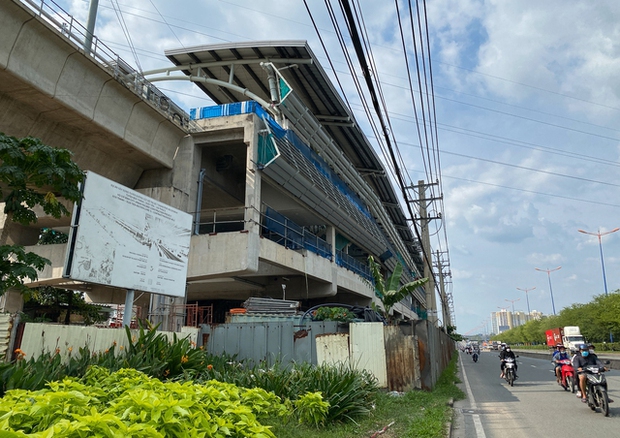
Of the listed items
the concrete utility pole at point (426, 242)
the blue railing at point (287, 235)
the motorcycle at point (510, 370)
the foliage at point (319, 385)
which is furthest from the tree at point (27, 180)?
the concrete utility pole at point (426, 242)

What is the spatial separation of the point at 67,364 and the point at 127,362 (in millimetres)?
946

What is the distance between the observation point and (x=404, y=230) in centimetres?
5625

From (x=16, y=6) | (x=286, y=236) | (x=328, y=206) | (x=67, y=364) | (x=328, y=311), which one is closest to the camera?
(x=67, y=364)

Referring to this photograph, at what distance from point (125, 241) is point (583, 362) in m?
11.1

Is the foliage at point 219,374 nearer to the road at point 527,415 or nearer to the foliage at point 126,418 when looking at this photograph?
the road at point 527,415

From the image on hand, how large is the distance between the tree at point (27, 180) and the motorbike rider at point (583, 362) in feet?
37.7

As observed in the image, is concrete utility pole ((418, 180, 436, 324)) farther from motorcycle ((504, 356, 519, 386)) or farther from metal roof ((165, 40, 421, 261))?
motorcycle ((504, 356, 519, 386))

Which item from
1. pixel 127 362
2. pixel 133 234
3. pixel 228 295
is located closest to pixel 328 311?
pixel 133 234

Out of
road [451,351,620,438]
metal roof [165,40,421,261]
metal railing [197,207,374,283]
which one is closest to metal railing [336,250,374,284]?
metal railing [197,207,374,283]

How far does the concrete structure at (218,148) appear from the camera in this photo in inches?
563

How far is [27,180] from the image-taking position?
9.02m

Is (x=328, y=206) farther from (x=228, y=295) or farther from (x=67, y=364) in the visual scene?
(x=67, y=364)

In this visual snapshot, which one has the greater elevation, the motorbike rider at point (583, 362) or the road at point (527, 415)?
the motorbike rider at point (583, 362)

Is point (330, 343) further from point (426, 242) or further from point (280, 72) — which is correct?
point (426, 242)
